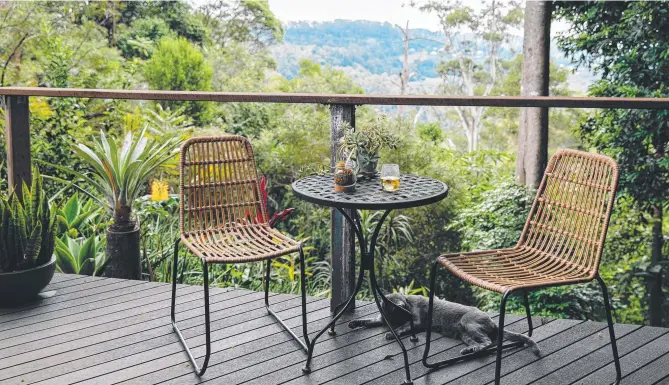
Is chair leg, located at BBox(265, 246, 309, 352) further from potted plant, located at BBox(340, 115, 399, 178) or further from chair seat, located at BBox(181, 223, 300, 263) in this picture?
potted plant, located at BBox(340, 115, 399, 178)

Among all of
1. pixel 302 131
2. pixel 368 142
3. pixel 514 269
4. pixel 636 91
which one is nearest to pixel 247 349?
pixel 368 142

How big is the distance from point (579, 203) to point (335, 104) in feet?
3.84

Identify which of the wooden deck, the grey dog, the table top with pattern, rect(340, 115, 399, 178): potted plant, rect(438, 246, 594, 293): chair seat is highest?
rect(340, 115, 399, 178): potted plant

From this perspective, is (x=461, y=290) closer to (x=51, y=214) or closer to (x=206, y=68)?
(x=51, y=214)

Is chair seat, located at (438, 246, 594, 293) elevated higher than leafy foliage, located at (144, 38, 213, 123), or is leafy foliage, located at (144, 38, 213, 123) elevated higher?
leafy foliage, located at (144, 38, 213, 123)

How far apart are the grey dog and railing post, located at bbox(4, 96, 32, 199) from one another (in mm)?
2060

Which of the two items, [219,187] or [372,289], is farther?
[219,187]

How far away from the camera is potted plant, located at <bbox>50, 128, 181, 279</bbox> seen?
368 centimetres

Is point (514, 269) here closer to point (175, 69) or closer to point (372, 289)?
point (372, 289)

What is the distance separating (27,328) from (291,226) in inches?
183

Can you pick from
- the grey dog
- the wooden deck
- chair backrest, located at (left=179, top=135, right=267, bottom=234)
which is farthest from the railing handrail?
the wooden deck

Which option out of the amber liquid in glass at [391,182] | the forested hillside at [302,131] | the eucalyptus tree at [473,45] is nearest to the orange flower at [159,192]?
the forested hillside at [302,131]

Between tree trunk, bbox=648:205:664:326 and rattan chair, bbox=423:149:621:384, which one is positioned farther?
tree trunk, bbox=648:205:664:326

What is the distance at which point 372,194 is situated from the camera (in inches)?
104
